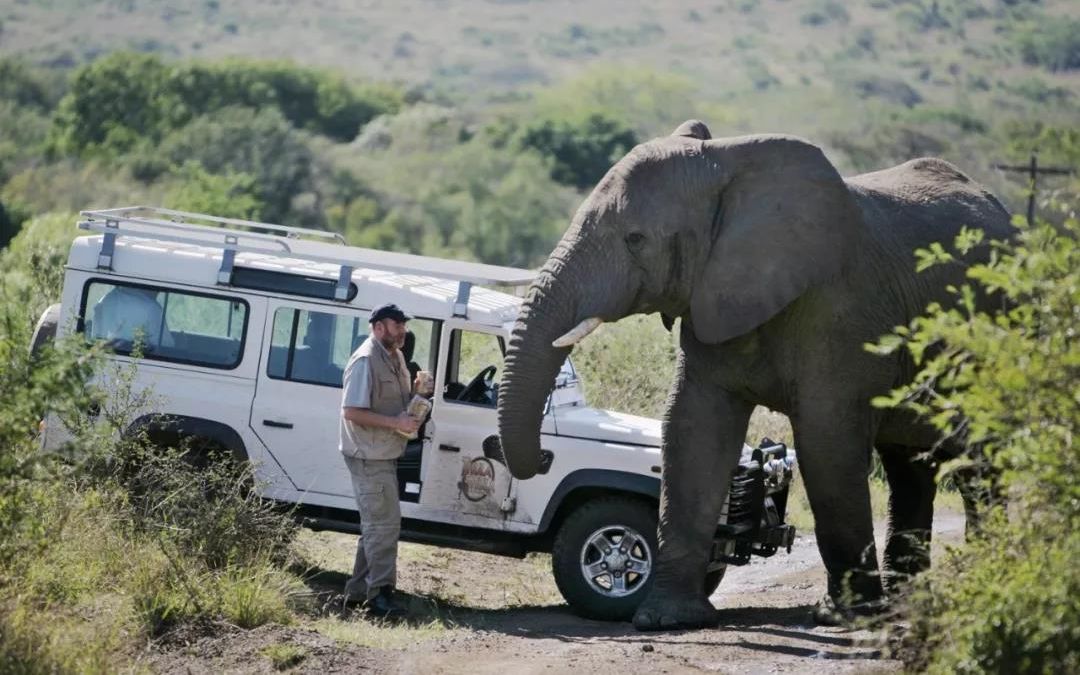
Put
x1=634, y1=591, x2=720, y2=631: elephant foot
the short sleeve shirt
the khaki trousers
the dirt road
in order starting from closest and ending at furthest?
the dirt road, x1=634, y1=591, x2=720, y2=631: elephant foot, the short sleeve shirt, the khaki trousers

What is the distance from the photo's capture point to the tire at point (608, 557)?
38.3 feet

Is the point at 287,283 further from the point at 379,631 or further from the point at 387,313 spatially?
the point at 379,631

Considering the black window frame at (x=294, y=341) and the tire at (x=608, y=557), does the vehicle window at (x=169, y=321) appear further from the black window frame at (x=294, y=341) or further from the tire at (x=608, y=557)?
the tire at (x=608, y=557)

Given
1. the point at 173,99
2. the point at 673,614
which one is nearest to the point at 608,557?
the point at 673,614

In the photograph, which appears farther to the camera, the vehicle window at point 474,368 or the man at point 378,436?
the vehicle window at point 474,368

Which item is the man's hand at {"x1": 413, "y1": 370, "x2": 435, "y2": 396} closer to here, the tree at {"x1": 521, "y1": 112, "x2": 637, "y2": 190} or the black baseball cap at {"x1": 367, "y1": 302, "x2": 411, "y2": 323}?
the black baseball cap at {"x1": 367, "y1": 302, "x2": 411, "y2": 323}

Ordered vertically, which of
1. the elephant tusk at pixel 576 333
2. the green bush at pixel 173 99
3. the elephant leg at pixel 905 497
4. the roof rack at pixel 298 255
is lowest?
the elephant leg at pixel 905 497

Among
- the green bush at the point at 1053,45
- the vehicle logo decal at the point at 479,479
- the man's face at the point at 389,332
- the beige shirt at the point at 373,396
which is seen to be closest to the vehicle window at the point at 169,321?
the beige shirt at the point at 373,396

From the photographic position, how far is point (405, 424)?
1115 cm

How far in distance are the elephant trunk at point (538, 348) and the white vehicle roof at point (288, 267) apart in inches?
50.8

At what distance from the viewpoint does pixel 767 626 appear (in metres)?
11.0

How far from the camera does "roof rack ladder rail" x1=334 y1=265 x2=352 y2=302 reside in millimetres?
12047

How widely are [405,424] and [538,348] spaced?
1201 millimetres

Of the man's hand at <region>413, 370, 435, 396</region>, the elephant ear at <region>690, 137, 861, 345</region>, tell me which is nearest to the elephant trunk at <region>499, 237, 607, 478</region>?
the elephant ear at <region>690, 137, 861, 345</region>
